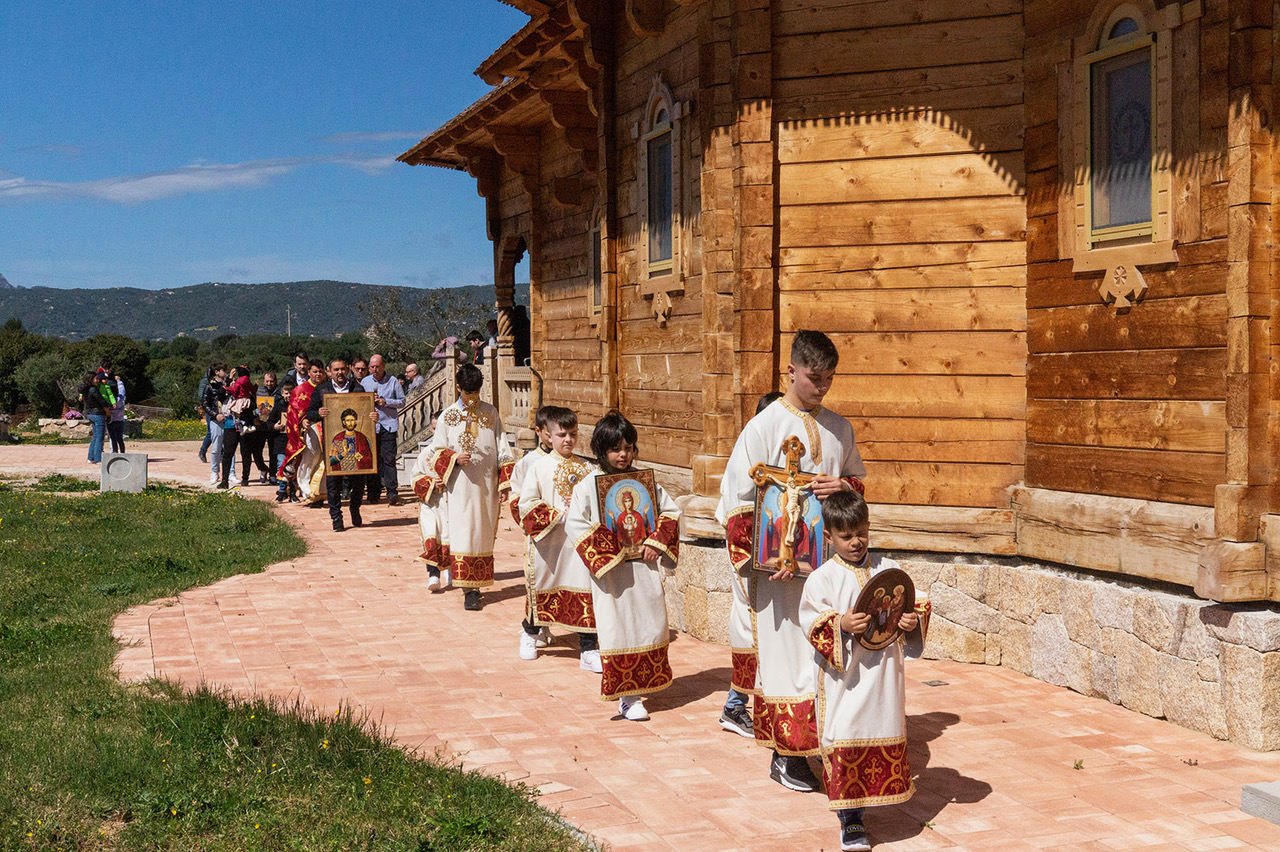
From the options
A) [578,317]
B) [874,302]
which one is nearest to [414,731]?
[874,302]

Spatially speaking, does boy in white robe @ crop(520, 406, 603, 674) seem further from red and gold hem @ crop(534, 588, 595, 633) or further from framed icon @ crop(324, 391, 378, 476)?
framed icon @ crop(324, 391, 378, 476)

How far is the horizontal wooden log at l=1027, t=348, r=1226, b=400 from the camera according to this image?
21.4ft

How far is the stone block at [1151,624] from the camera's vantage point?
6562 millimetres

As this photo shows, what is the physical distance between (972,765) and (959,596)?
2.25 m

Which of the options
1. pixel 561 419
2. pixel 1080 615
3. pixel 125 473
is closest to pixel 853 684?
pixel 1080 615

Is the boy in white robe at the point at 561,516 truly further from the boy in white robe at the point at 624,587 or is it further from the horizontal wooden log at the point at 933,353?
the horizontal wooden log at the point at 933,353

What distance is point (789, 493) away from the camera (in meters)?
5.62

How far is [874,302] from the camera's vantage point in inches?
325

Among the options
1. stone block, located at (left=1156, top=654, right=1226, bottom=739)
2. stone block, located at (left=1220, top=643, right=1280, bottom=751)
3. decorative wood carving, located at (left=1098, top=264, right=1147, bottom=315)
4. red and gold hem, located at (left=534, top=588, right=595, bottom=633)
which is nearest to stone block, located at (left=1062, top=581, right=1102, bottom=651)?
stone block, located at (left=1156, top=654, right=1226, bottom=739)

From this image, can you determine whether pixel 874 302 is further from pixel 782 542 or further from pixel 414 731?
pixel 414 731

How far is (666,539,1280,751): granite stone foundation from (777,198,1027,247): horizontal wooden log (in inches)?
85.6

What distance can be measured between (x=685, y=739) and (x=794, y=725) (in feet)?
3.33

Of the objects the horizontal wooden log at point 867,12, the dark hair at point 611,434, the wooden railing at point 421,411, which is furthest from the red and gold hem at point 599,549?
the wooden railing at point 421,411

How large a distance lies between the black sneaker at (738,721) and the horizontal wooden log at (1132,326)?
310 cm
